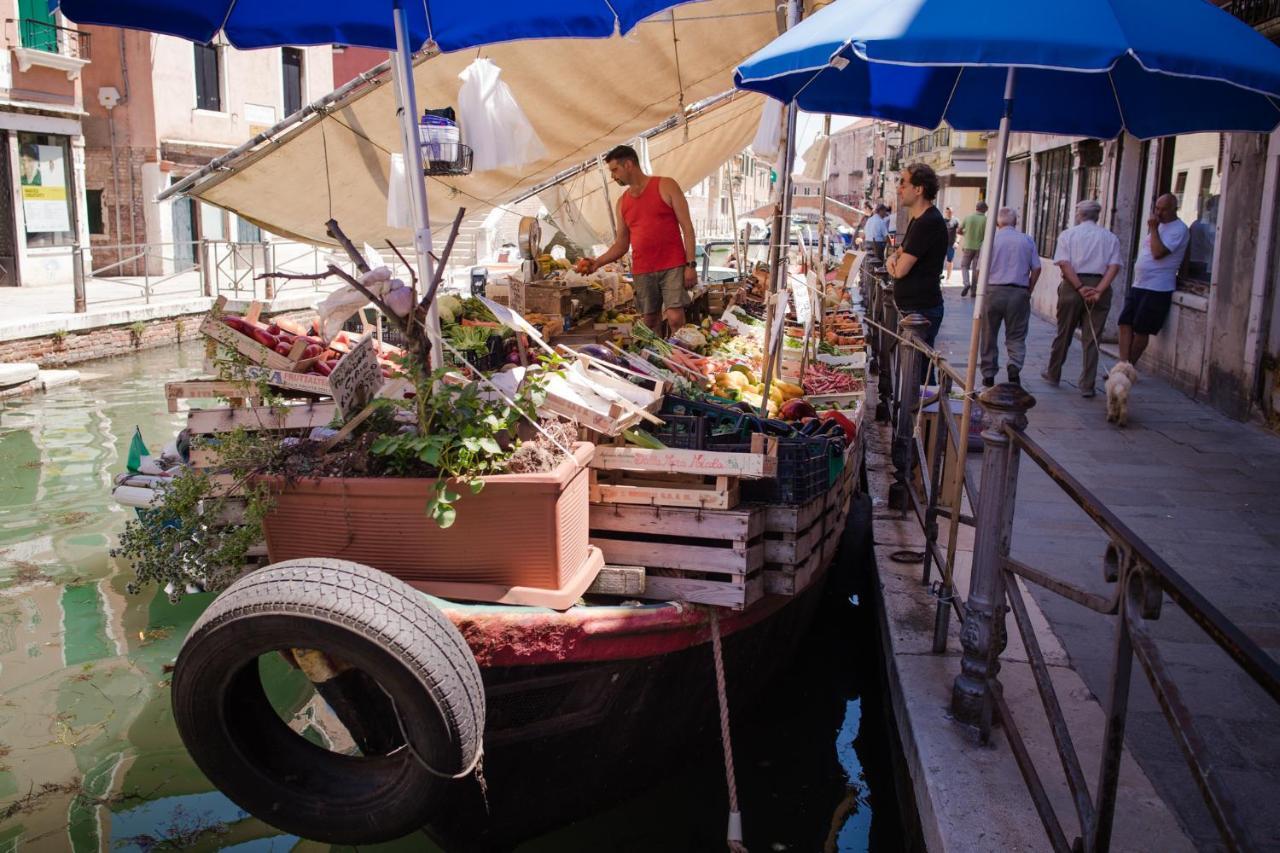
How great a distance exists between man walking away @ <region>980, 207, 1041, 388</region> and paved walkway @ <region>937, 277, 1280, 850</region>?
24.6 inches

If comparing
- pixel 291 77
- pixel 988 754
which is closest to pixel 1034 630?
pixel 988 754

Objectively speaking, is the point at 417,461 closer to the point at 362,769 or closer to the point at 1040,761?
the point at 362,769

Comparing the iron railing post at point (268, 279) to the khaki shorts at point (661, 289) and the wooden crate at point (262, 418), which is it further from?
the wooden crate at point (262, 418)

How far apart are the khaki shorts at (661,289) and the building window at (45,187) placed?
18.6m

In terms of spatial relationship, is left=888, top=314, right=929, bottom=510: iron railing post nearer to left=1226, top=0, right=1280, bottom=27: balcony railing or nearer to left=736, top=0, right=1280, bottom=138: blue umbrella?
left=736, top=0, right=1280, bottom=138: blue umbrella

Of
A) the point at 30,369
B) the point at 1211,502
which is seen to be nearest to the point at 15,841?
the point at 1211,502

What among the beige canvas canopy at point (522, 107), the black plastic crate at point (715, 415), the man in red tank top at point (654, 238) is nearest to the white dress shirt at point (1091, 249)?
the beige canvas canopy at point (522, 107)

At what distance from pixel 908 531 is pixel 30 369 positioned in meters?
11.4

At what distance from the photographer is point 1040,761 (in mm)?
3314

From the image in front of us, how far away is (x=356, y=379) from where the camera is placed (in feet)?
11.5

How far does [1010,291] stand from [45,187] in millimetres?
20784

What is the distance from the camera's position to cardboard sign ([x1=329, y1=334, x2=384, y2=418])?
3.42m

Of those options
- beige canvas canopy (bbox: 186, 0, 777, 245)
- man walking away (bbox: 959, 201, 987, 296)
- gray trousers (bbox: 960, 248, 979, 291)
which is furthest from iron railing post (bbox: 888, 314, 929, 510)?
gray trousers (bbox: 960, 248, 979, 291)

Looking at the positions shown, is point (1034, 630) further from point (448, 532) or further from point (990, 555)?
point (448, 532)
